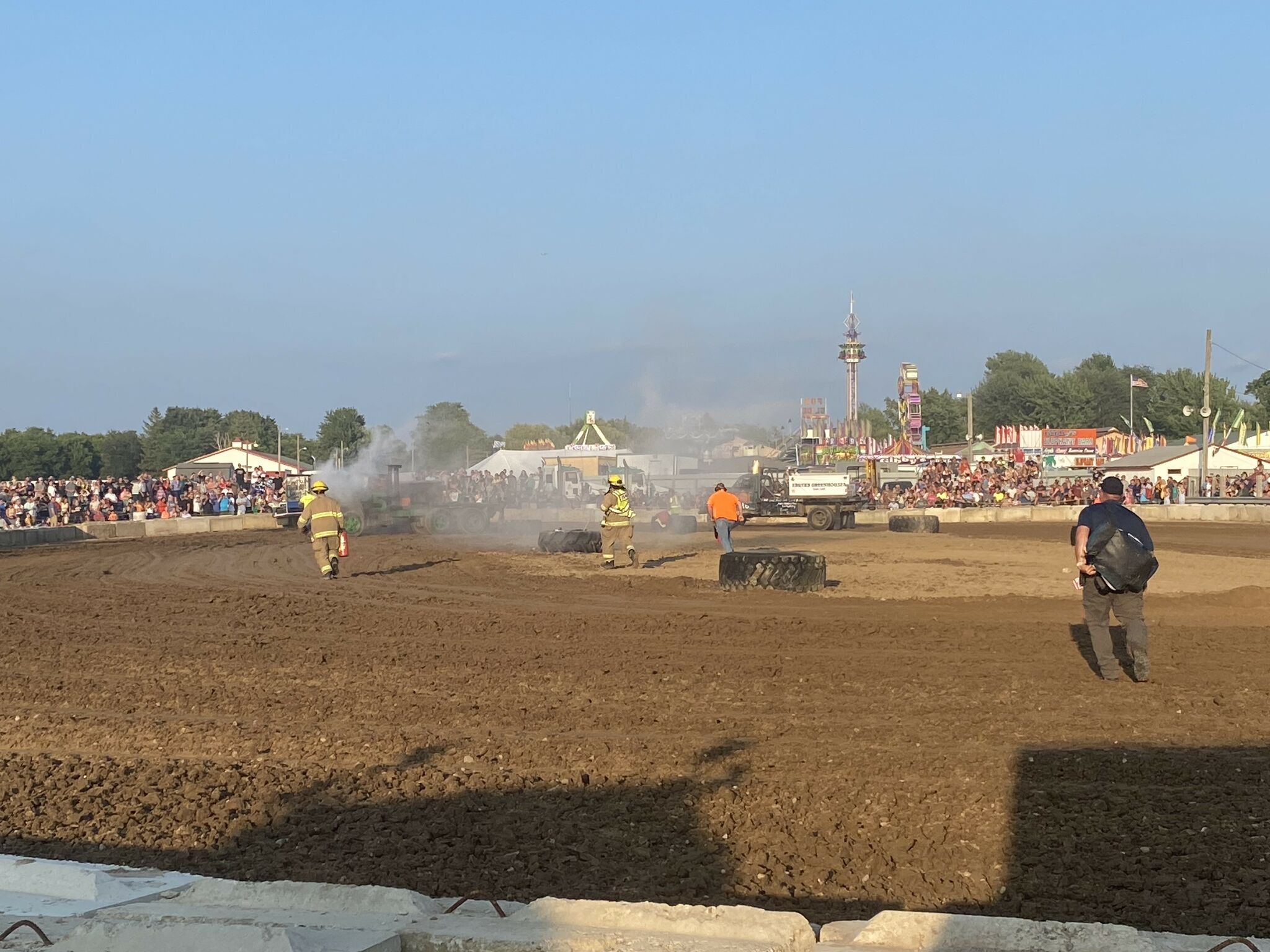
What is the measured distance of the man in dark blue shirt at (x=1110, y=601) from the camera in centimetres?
1058

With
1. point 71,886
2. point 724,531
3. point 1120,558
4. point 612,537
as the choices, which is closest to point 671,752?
point 71,886

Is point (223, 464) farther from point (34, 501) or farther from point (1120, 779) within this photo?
point (1120, 779)

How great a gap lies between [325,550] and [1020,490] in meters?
37.4

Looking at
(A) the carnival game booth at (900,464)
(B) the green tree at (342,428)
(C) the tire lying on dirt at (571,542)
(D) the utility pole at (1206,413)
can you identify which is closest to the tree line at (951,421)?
(B) the green tree at (342,428)

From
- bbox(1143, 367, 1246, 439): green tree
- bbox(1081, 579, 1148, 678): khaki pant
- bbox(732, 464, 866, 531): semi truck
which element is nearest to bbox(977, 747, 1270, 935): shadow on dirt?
bbox(1081, 579, 1148, 678): khaki pant

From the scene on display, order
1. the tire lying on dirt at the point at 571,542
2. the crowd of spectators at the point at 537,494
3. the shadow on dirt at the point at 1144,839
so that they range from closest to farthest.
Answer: the shadow on dirt at the point at 1144,839 < the tire lying on dirt at the point at 571,542 < the crowd of spectators at the point at 537,494

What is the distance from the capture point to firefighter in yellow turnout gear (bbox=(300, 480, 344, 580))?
2109 centimetres

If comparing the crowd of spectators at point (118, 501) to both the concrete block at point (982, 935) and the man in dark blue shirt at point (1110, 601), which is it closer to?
the man in dark blue shirt at point (1110, 601)

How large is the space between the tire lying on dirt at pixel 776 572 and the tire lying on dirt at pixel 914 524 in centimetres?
1859

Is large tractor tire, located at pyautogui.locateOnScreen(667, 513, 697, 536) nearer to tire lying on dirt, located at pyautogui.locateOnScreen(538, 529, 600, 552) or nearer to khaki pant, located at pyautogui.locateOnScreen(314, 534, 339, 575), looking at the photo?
tire lying on dirt, located at pyautogui.locateOnScreen(538, 529, 600, 552)

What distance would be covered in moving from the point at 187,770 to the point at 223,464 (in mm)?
92238

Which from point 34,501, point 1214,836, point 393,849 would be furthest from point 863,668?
point 34,501

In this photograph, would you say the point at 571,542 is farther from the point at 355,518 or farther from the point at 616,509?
the point at 355,518

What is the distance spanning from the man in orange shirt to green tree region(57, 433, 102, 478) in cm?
11218
